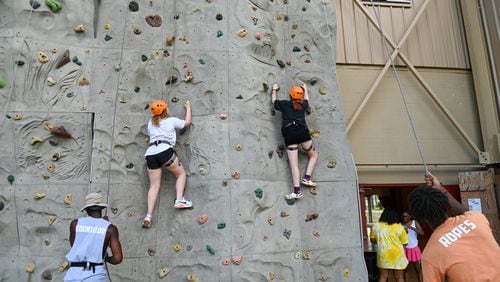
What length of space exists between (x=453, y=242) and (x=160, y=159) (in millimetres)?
3471

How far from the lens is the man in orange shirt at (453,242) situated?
6.75ft

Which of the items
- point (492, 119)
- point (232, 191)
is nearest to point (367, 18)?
point (492, 119)

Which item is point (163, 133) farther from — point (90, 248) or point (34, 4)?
point (34, 4)

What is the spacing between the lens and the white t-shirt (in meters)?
4.97

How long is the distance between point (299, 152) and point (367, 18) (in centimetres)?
365

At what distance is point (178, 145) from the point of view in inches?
211

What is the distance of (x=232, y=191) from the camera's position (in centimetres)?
516

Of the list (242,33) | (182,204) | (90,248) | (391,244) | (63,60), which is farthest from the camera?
(391,244)

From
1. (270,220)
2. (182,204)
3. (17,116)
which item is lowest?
(270,220)

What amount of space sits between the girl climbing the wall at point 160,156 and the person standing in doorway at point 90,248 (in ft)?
4.67

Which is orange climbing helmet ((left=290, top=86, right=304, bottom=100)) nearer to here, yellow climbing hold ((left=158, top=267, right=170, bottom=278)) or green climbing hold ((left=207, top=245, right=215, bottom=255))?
green climbing hold ((left=207, top=245, right=215, bottom=255))

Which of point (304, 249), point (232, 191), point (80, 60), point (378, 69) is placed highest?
point (378, 69)

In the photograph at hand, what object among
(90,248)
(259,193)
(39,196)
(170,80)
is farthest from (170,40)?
(90,248)

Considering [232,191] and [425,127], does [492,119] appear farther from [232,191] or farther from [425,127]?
[232,191]
